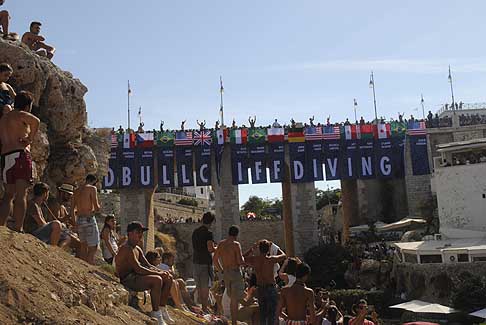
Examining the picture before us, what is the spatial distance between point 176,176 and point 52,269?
27.9 metres

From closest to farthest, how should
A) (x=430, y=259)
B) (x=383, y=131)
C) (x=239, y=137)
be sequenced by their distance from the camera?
(x=430, y=259) → (x=239, y=137) → (x=383, y=131)

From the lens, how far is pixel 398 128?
115 feet

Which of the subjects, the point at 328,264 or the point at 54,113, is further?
the point at 328,264

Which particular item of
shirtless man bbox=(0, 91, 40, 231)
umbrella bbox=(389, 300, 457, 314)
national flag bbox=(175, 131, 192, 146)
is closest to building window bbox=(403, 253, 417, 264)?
umbrella bbox=(389, 300, 457, 314)

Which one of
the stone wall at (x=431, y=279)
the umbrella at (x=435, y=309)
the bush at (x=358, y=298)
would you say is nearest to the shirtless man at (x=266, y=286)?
the umbrella at (x=435, y=309)

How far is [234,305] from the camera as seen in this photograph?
792 centimetres

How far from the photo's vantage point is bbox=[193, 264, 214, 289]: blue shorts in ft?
29.2

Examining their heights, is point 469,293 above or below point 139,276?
below

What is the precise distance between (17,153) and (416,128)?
105 ft

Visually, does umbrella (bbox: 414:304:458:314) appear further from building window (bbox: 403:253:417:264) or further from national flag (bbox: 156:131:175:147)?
national flag (bbox: 156:131:175:147)

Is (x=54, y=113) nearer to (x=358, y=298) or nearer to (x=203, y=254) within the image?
(x=203, y=254)

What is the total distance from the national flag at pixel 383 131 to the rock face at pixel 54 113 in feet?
79.5

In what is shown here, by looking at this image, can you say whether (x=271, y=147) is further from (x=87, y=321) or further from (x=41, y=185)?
(x=87, y=321)

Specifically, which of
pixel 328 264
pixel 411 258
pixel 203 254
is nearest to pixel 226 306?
pixel 203 254
